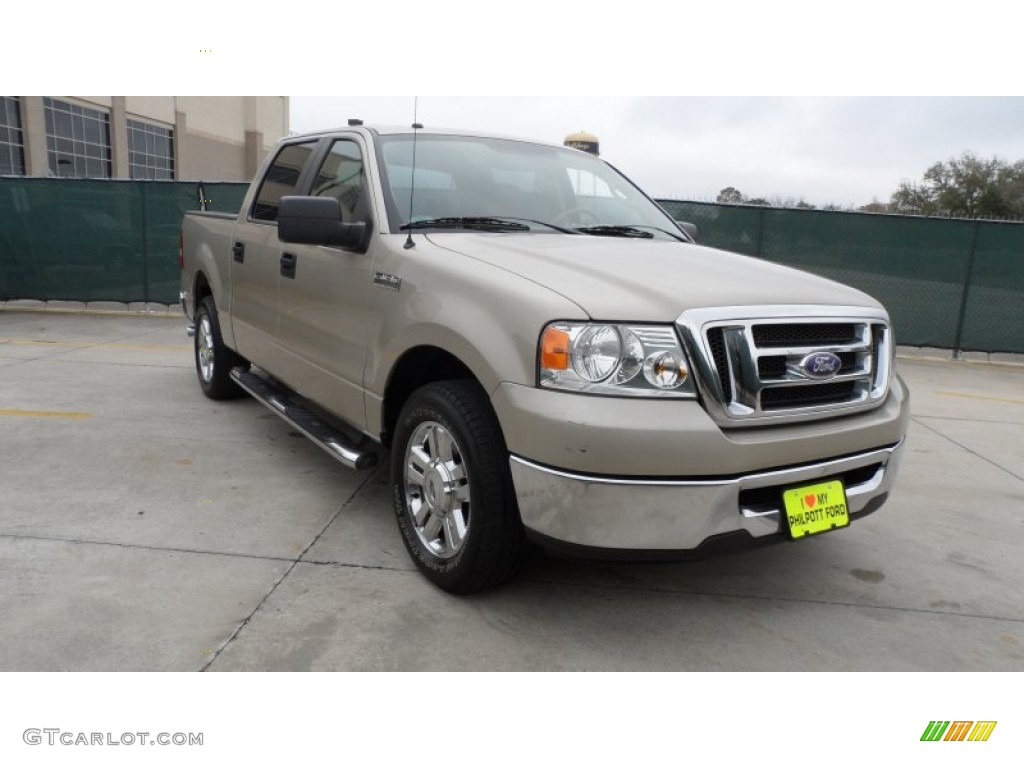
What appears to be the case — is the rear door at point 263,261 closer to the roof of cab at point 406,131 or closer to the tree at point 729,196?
the roof of cab at point 406,131

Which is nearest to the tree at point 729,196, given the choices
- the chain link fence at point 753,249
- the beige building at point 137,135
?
the chain link fence at point 753,249

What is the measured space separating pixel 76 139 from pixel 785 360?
32274 mm

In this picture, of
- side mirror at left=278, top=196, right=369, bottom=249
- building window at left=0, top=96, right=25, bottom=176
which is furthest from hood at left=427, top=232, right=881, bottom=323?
building window at left=0, top=96, right=25, bottom=176

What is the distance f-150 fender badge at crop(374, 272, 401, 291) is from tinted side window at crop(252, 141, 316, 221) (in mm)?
1529

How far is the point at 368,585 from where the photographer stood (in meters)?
3.34

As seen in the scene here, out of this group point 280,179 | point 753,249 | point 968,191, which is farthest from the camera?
point 968,191

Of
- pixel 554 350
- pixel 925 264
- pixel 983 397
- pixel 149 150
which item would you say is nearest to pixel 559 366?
pixel 554 350

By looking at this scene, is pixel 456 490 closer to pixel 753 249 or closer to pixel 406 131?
pixel 406 131

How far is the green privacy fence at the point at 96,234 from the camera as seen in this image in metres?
11.5

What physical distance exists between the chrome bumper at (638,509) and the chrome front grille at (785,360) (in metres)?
0.25

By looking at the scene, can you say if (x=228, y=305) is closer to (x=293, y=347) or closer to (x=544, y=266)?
(x=293, y=347)

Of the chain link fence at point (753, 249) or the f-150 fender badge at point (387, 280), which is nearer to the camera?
the f-150 fender badge at point (387, 280)

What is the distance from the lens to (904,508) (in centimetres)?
460

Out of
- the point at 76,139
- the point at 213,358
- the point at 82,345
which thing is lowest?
the point at 82,345
